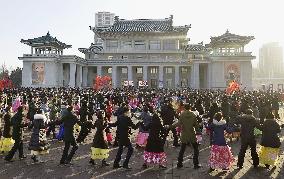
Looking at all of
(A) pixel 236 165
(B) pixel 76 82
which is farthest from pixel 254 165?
(B) pixel 76 82

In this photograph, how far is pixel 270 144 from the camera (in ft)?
35.3

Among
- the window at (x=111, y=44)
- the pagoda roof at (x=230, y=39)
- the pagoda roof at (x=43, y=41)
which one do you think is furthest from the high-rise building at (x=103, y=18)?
the pagoda roof at (x=230, y=39)

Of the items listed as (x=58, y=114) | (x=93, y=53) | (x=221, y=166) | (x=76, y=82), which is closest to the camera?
(x=221, y=166)

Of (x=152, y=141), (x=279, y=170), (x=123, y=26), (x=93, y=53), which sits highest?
(x=123, y=26)

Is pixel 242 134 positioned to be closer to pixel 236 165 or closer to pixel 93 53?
pixel 236 165

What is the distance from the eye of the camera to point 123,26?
2926 inches

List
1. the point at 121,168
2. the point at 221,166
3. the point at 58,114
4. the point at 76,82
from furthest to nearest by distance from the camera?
the point at 76,82 < the point at 58,114 < the point at 121,168 < the point at 221,166

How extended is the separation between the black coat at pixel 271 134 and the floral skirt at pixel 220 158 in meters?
1.29

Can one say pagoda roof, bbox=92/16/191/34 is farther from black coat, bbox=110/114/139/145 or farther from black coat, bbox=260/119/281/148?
black coat, bbox=110/114/139/145

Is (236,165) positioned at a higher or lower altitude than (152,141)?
lower

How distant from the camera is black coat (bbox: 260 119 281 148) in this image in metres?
10.8

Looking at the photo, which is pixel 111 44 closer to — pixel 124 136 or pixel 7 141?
pixel 7 141

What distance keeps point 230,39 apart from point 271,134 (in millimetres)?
55334

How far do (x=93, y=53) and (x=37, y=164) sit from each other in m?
60.1
